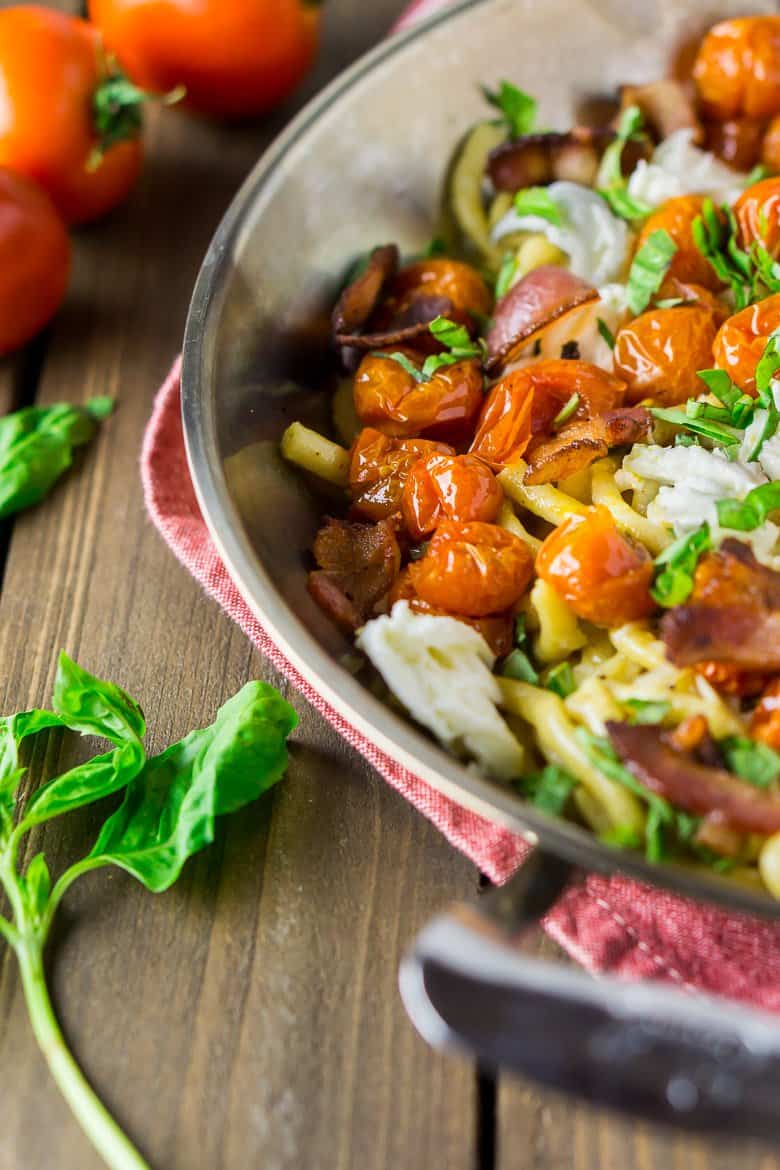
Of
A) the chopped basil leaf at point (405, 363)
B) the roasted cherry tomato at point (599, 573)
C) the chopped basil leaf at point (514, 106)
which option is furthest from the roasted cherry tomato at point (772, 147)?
the roasted cherry tomato at point (599, 573)

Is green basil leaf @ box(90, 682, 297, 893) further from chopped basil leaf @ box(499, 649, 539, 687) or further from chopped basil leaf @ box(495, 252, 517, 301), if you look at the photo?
chopped basil leaf @ box(495, 252, 517, 301)

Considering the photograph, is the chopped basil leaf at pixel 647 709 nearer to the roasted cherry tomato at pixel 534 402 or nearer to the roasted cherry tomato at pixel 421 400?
the roasted cherry tomato at pixel 534 402

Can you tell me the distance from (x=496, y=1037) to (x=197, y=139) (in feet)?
10.2

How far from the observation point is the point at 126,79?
3535 mm

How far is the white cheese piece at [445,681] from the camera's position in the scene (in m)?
2.08

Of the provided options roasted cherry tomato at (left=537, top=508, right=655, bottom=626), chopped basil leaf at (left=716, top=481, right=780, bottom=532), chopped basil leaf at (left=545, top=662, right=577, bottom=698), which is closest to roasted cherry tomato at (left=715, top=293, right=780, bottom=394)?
chopped basil leaf at (left=716, top=481, right=780, bottom=532)

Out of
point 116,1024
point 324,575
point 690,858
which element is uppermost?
point 324,575

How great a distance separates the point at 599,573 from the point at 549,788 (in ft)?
1.34

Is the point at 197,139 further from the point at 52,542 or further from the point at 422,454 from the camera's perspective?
the point at 422,454

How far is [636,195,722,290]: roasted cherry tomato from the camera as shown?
278 centimetres

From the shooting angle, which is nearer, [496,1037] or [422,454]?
[496,1037]

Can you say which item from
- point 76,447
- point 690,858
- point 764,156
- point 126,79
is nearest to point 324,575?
point 690,858

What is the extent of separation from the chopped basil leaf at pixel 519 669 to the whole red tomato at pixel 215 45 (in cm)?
228

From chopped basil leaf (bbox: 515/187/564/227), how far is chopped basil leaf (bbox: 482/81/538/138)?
0.31m
